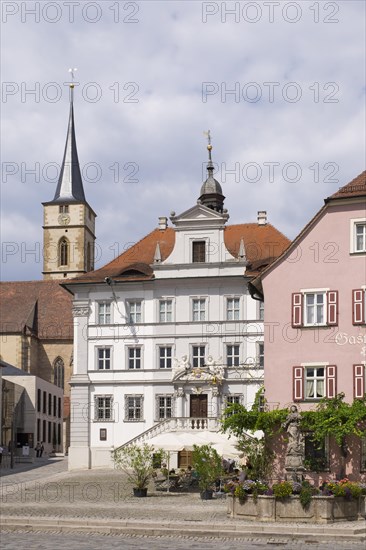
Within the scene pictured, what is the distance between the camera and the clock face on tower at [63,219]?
118 meters

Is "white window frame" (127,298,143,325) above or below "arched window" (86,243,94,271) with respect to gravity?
below

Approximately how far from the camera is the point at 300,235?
3619 centimetres

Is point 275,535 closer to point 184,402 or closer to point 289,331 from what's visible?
point 289,331

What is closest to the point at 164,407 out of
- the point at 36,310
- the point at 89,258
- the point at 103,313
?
the point at 103,313

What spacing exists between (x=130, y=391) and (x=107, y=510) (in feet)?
86.9

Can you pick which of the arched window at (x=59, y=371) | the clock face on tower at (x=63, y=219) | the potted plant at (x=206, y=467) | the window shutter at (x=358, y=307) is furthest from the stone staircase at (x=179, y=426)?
the clock face on tower at (x=63, y=219)

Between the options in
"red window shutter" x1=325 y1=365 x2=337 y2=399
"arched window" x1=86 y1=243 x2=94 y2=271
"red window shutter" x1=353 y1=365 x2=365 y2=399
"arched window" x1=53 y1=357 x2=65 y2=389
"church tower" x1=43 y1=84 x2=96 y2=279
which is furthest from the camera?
"arched window" x1=86 y1=243 x2=94 y2=271

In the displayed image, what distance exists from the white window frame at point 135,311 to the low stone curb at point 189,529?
101 feet

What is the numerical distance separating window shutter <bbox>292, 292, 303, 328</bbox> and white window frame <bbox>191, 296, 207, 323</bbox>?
18994 millimetres

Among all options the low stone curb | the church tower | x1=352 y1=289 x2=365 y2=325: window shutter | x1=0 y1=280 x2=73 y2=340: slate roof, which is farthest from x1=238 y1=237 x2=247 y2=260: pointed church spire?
the church tower

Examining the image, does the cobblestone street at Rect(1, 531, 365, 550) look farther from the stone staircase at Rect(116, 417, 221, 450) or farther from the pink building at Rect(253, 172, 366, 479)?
the stone staircase at Rect(116, 417, 221, 450)

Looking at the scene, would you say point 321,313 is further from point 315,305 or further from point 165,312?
point 165,312

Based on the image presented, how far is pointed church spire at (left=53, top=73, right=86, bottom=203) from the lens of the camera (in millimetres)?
119438

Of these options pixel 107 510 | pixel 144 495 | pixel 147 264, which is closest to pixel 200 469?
pixel 144 495
